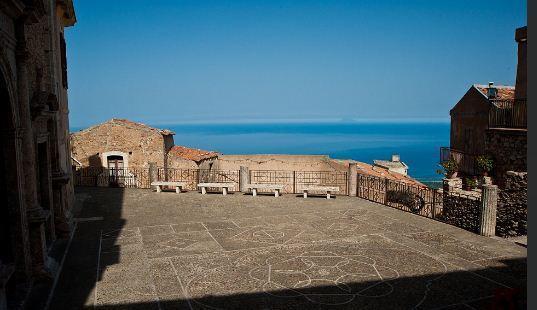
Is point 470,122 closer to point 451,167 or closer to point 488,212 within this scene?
point 451,167

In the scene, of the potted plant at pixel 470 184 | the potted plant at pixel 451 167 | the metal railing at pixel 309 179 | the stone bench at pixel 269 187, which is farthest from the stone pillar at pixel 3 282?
the potted plant at pixel 451 167

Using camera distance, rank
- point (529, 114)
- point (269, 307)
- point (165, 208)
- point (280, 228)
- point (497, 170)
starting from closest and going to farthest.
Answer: point (529, 114), point (269, 307), point (280, 228), point (165, 208), point (497, 170)

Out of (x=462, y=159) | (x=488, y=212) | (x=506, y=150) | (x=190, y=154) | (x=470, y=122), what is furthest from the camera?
(x=190, y=154)

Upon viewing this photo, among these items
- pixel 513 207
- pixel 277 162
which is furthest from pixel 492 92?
pixel 277 162

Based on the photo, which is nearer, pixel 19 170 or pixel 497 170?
pixel 19 170

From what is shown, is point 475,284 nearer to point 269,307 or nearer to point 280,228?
point 269,307

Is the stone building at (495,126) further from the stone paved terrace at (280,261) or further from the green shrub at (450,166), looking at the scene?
the stone paved terrace at (280,261)

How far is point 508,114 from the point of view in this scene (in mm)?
21984

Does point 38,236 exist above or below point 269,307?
above

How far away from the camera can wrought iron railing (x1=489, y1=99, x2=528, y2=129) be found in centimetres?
2100

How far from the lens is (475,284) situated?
28.5 feet

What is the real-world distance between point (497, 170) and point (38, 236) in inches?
871

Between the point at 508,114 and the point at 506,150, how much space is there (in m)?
2.17

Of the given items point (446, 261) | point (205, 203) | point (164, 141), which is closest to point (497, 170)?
point (446, 261)
